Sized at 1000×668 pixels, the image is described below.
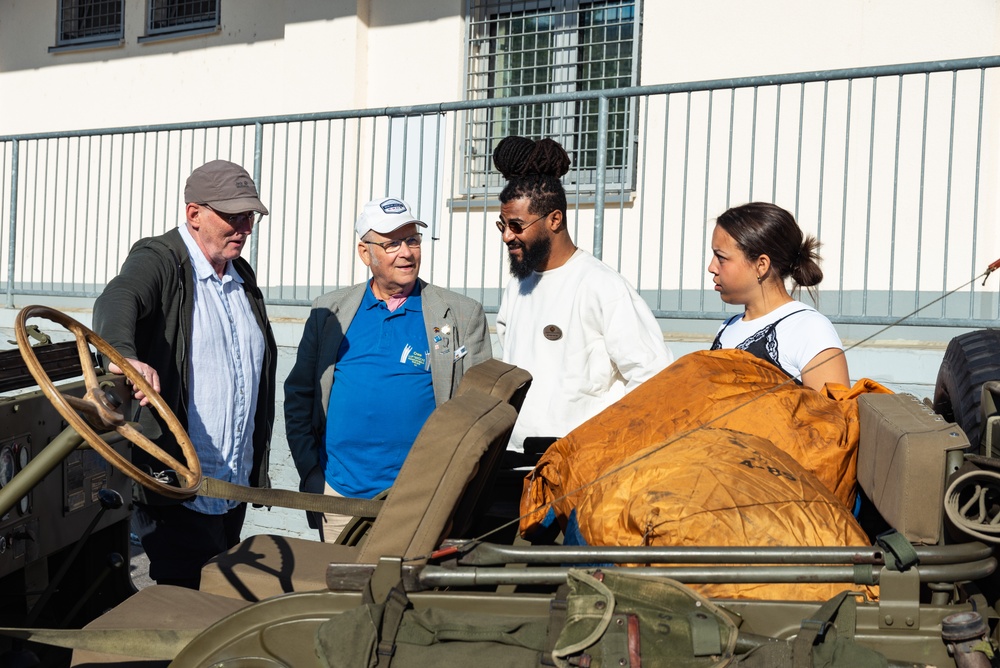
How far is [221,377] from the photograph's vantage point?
3688 millimetres

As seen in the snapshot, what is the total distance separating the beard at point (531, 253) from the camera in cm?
398

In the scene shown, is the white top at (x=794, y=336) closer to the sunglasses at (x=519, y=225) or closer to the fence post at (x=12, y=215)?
the sunglasses at (x=519, y=225)

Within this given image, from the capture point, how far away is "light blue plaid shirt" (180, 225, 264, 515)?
363cm

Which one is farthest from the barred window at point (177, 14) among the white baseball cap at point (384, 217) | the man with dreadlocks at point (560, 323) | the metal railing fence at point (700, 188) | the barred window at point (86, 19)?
the man with dreadlocks at point (560, 323)

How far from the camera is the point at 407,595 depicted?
7.43ft

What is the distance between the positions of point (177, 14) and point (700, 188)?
6.55m

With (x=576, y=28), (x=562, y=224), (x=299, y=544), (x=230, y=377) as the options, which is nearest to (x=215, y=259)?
(x=230, y=377)

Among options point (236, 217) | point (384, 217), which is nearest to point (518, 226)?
point (384, 217)

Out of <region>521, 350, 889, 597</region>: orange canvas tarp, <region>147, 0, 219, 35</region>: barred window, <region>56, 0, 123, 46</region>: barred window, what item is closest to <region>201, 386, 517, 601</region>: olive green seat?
<region>521, 350, 889, 597</region>: orange canvas tarp

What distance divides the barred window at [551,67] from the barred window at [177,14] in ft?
10.8

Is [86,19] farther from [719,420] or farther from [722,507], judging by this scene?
[722,507]

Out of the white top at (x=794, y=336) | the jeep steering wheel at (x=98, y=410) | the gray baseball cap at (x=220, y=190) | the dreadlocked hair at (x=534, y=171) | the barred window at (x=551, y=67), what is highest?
the barred window at (x=551, y=67)

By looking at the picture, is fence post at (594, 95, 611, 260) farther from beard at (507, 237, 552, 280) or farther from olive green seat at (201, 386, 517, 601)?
olive green seat at (201, 386, 517, 601)

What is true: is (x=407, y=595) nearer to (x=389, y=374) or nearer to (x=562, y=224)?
(x=389, y=374)
